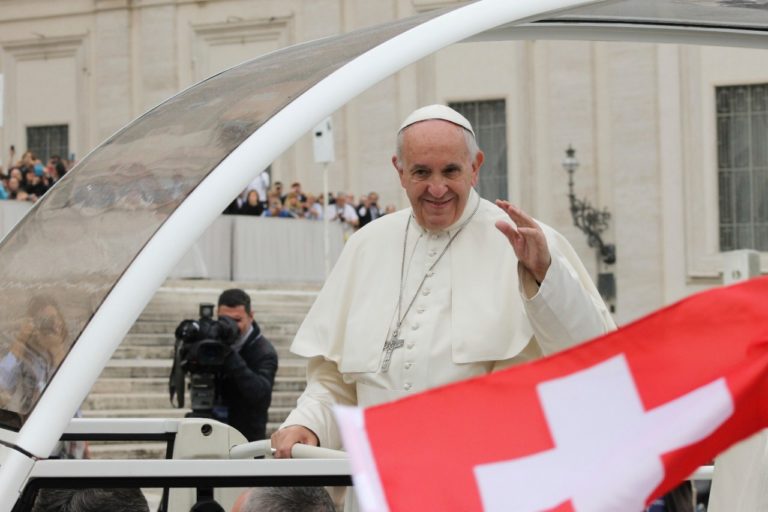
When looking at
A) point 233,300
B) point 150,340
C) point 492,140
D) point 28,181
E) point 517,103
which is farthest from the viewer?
point 492,140

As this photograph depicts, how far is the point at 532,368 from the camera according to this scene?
81.1 inches

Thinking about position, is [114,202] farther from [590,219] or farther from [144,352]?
[590,219]

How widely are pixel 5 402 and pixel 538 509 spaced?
1.15m

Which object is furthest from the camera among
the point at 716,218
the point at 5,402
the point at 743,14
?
the point at 716,218

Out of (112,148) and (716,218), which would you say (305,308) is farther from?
(112,148)

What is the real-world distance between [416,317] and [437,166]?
1.68ft

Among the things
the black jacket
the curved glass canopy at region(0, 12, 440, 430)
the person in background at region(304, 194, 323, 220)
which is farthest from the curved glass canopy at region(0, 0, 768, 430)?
the person in background at region(304, 194, 323, 220)

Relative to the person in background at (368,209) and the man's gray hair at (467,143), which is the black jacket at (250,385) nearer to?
the man's gray hair at (467,143)

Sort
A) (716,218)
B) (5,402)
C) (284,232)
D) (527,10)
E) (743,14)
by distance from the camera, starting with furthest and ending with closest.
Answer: (716,218) → (284,232) → (743,14) → (527,10) → (5,402)

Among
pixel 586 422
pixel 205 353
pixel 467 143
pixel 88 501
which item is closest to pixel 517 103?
pixel 205 353

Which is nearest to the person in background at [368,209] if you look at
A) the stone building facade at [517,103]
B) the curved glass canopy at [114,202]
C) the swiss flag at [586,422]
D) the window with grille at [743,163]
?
the stone building facade at [517,103]

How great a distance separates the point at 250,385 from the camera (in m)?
8.46

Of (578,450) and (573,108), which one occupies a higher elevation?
(573,108)

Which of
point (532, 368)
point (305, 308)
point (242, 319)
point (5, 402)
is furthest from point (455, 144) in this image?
point (305, 308)
